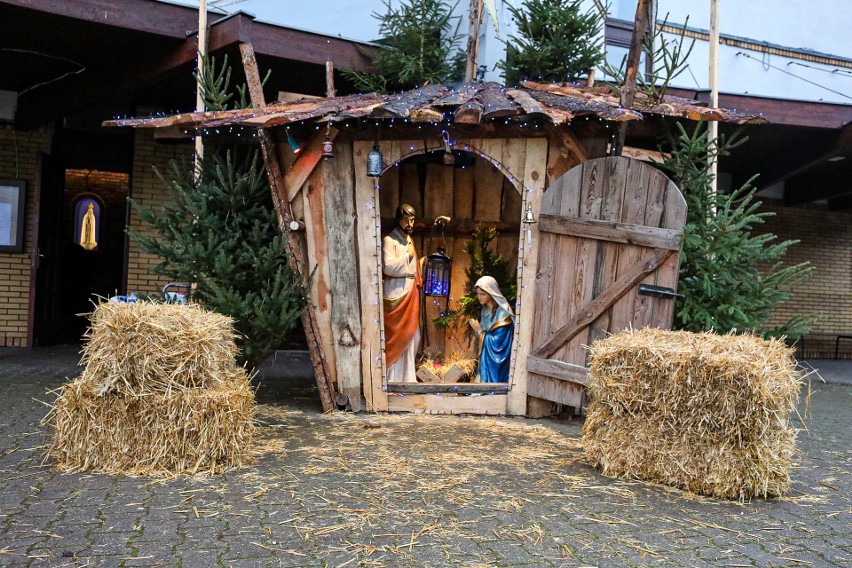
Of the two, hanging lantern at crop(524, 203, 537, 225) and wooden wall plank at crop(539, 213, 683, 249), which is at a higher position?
hanging lantern at crop(524, 203, 537, 225)

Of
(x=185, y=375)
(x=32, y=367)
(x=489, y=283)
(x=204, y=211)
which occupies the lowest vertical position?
(x=32, y=367)

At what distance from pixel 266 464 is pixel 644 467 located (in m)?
2.66

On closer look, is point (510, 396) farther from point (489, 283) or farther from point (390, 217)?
point (390, 217)

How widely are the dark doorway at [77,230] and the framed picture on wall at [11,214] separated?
0.28 meters

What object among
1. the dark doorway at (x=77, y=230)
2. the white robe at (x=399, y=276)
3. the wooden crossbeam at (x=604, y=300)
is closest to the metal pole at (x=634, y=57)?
the wooden crossbeam at (x=604, y=300)

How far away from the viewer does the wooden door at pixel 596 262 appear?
6293 millimetres

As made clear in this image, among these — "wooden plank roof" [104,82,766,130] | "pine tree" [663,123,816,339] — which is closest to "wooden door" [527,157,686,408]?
"pine tree" [663,123,816,339]

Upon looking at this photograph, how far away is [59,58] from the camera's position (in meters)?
9.49

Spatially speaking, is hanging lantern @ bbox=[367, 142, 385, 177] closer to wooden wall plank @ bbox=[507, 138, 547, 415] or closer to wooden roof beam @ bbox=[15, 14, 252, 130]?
wooden wall plank @ bbox=[507, 138, 547, 415]

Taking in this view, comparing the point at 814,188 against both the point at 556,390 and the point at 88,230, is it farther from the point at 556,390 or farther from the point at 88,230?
the point at 88,230

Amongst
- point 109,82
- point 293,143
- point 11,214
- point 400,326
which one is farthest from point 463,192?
point 11,214

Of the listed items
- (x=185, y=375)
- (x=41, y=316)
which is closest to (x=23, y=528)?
(x=185, y=375)

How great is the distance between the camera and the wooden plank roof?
6258 mm

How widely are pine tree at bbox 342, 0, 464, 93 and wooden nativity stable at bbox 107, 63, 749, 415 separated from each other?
5.79 ft
